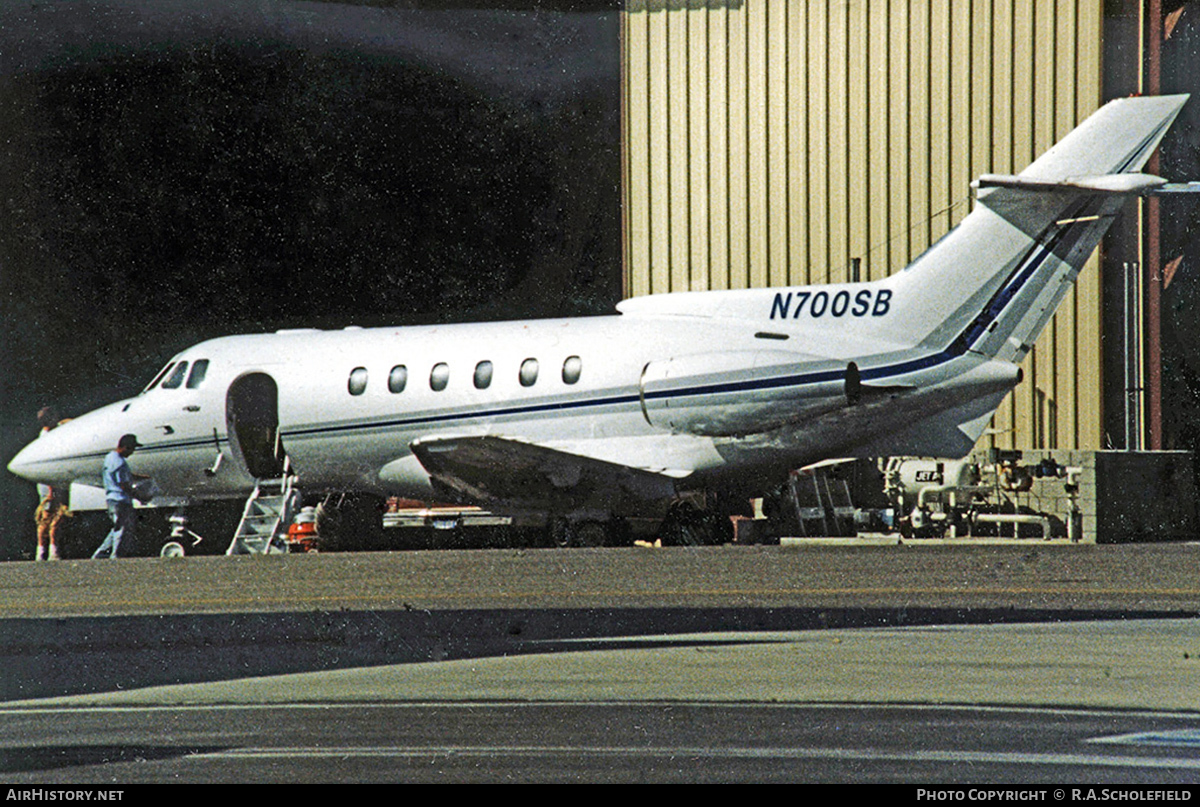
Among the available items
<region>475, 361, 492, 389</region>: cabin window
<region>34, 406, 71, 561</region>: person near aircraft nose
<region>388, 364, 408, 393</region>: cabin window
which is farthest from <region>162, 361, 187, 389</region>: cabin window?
<region>475, 361, 492, 389</region>: cabin window

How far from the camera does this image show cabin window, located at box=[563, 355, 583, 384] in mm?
23391

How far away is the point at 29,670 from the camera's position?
10.1 metres

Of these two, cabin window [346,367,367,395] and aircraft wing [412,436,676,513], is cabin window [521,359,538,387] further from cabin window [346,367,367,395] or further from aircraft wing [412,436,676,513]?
cabin window [346,367,367,395]

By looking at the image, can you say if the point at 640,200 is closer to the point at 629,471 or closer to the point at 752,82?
the point at 752,82

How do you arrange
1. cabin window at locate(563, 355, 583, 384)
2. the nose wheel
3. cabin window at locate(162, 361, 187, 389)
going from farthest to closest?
1. cabin window at locate(162, 361, 187, 389)
2. the nose wheel
3. cabin window at locate(563, 355, 583, 384)

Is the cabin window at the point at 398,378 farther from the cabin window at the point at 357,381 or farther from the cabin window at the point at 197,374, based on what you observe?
the cabin window at the point at 197,374

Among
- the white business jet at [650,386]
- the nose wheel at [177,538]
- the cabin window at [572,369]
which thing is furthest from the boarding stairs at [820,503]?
the nose wheel at [177,538]

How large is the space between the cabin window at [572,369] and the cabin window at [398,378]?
9.07ft

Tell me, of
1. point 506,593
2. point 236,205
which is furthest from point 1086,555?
point 236,205

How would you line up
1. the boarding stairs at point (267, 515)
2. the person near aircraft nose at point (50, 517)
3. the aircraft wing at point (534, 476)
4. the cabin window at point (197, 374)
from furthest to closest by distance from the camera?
1. the person near aircraft nose at point (50, 517)
2. the cabin window at point (197, 374)
3. the boarding stairs at point (267, 515)
4. the aircraft wing at point (534, 476)

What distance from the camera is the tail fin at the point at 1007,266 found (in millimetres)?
21594

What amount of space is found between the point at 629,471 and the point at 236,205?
12.9 metres

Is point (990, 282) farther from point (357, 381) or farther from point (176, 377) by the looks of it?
point (176, 377)

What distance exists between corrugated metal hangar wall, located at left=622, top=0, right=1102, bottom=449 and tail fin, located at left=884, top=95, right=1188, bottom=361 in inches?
208
